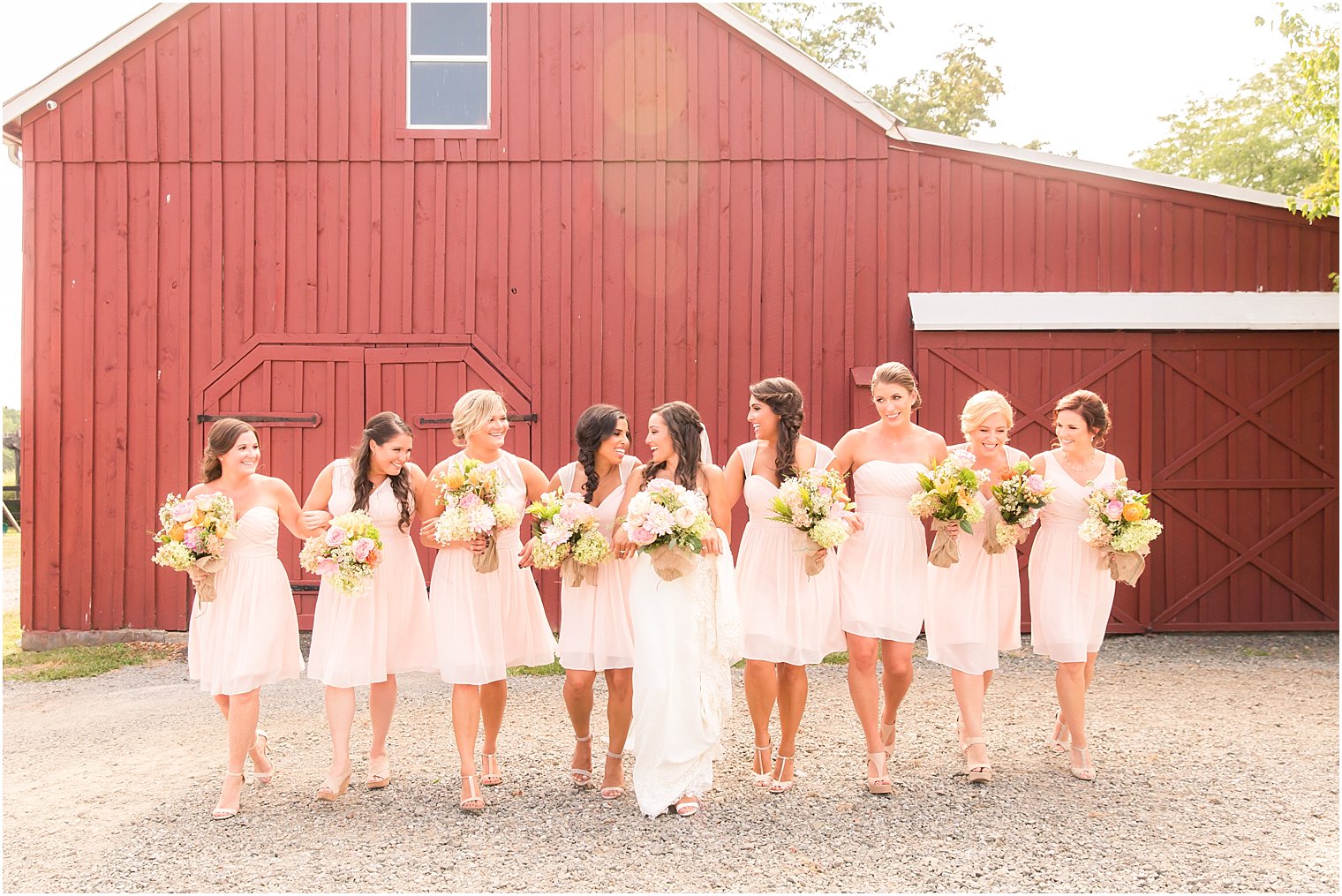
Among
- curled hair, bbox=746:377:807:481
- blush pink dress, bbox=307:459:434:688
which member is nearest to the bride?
curled hair, bbox=746:377:807:481

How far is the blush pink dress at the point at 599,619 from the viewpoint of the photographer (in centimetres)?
507

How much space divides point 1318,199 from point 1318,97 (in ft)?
2.79

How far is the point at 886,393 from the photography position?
5285 mm

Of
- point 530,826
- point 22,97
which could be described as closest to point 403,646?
point 530,826

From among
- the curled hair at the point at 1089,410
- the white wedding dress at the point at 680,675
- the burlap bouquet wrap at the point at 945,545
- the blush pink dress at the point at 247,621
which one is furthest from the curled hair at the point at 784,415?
the blush pink dress at the point at 247,621

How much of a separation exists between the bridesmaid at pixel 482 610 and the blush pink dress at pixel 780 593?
3.51 feet

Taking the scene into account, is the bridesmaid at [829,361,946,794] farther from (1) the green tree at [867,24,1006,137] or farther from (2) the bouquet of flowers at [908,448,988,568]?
(1) the green tree at [867,24,1006,137]

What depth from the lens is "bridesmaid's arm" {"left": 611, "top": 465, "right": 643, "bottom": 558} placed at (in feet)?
15.9

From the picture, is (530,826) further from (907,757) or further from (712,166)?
(712,166)

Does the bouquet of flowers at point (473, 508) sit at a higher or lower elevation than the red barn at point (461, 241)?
lower

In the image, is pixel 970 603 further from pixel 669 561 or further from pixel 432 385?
pixel 432 385

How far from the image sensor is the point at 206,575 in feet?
16.3

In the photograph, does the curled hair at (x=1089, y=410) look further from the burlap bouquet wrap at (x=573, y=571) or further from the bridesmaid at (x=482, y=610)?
the bridesmaid at (x=482, y=610)

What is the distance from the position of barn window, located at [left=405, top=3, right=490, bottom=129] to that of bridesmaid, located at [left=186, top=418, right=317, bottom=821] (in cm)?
585
